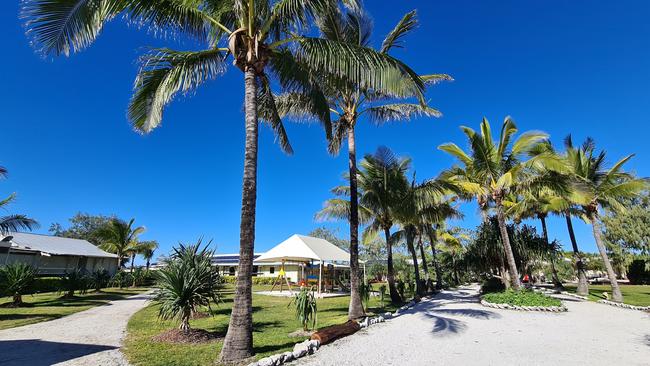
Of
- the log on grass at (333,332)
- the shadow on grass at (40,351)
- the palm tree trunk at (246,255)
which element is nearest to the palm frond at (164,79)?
the palm tree trunk at (246,255)

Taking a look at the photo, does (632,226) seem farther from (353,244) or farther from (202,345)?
(202,345)

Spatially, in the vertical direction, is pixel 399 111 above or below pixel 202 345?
above

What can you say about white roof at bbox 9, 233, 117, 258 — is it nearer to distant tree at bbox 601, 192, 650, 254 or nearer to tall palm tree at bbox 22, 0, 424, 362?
tall palm tree at bbox 22, 0, 424, 362

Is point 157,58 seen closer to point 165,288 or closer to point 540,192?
point 165,288

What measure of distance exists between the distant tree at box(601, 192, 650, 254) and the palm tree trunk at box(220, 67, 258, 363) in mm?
37634

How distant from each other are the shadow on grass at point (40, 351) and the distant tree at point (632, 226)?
40.5 meters

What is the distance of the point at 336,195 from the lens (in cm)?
1945

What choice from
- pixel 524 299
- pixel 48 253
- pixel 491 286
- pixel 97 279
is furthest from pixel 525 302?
pixel 48 253

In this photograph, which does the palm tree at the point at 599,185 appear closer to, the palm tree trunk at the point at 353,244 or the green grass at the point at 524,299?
the green grass at the point at 524,299

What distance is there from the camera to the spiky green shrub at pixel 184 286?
7.62m

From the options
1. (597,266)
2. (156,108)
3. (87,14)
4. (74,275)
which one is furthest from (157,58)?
(597,266)

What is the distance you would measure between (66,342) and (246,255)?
4.93m

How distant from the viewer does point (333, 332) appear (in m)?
7.64

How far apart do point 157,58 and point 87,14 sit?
170cm
